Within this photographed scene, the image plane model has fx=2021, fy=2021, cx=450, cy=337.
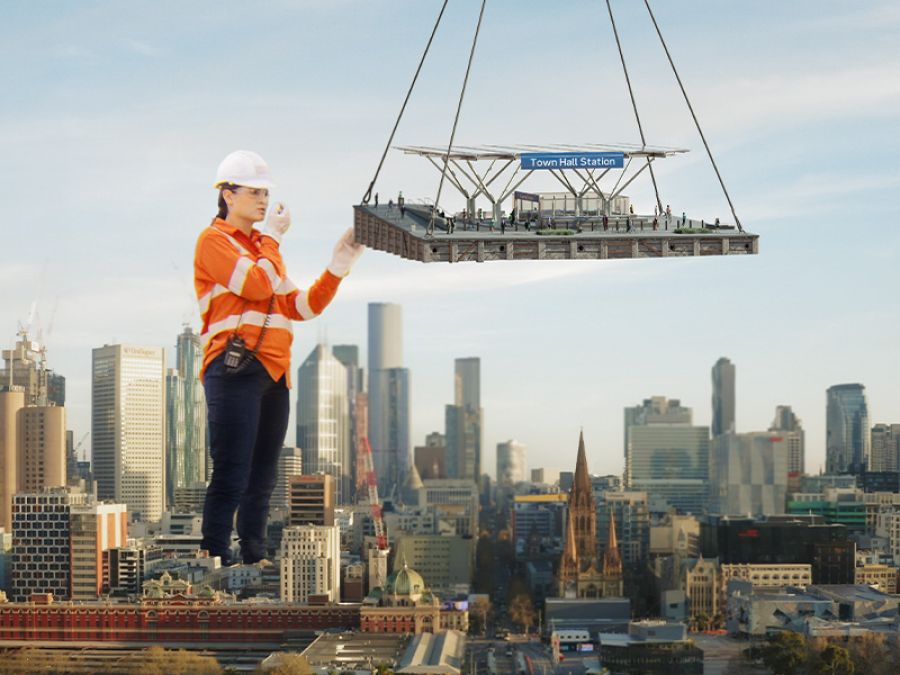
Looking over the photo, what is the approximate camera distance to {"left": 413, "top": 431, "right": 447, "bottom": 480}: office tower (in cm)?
8512

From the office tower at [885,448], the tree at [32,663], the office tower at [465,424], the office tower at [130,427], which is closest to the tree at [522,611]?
the office tower at [130,427]

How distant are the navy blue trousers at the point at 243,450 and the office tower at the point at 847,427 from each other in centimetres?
6679

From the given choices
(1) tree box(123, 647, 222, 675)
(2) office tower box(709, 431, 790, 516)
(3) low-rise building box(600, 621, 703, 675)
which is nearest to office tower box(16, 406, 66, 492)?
(2) office tower box(709, 431, 790, 516)

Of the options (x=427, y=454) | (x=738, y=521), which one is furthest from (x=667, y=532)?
(x=427, y=454)

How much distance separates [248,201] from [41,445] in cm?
5070

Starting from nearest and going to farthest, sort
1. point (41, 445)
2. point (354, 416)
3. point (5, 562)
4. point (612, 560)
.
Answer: point (5, 562), point (612, 560), point (41, 445), point (354, 416)

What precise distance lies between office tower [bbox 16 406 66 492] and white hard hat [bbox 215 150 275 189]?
5019cm

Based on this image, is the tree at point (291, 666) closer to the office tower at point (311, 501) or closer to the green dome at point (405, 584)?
the green dome at point (405, 584)

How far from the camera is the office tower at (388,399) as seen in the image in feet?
265

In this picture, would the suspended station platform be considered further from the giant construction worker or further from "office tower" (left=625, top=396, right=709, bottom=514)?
"office tower" (left=625, top=396, right=709, bottom=514)

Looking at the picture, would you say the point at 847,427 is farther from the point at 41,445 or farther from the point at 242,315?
the point at 242,315

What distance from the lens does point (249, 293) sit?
8797 mm

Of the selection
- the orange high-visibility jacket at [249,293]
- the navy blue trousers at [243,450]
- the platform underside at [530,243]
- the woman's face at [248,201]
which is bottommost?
the navy blue trousers at [243,450]

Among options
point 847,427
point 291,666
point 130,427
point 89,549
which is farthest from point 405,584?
point 847,427
